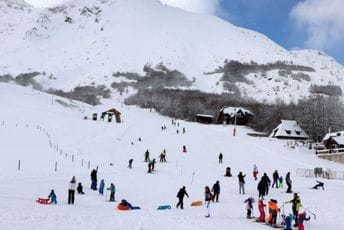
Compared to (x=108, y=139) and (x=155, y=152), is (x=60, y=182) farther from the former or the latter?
(x=108, y=139)

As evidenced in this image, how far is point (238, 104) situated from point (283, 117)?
42.3 m

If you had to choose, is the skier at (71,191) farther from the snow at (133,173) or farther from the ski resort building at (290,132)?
the ski resort building at (290,132)

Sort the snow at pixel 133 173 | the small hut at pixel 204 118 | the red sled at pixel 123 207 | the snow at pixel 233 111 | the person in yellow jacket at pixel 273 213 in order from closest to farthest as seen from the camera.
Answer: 1. the snow at pixel 133 173
2. the person in yellow jacket at pixel 273 213
3. the red sled at pixel 123 207
4. the snow at pixel 233 111
5. the small hut at pixel 204 118

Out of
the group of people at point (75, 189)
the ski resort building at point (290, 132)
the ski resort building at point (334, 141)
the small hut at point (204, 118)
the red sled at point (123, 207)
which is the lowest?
the red sled at point (123, 207)

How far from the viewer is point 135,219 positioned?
882 inches

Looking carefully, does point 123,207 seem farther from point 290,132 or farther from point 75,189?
point 290,132

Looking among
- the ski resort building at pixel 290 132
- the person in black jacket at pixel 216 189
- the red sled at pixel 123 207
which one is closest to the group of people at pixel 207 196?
the person in black jacket at pixel 216 189

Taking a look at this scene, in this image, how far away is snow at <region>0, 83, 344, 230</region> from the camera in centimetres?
2258

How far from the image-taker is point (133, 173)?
139 ft

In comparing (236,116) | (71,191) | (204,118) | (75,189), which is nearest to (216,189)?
(75,189)

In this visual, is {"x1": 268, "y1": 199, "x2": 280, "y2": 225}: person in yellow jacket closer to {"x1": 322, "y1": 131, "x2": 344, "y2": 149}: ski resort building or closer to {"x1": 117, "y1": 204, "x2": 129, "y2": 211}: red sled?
{"x1": 117, "y1": 204, "x2": 129, "y2": 211}: red sled

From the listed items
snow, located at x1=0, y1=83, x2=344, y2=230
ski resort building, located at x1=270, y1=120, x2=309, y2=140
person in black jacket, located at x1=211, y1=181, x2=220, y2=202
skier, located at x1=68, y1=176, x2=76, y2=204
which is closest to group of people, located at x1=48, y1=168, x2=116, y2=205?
skier, located at x1=68, y1=176, x2=76, y2=204

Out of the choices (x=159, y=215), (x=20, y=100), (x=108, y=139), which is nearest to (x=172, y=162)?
(x=108, y=139)

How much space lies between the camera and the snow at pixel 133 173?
74.1 ft
